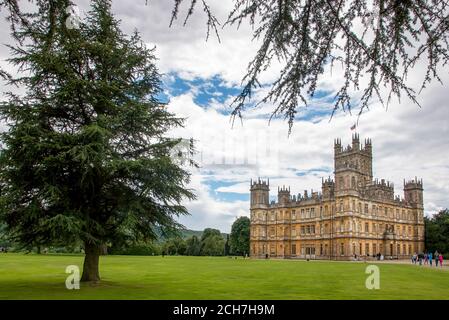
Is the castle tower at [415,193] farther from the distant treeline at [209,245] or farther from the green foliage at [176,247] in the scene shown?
the green foliage at [176,247]

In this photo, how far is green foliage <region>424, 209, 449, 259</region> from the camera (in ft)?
198

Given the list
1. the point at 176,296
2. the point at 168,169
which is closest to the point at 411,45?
the point at 176,296

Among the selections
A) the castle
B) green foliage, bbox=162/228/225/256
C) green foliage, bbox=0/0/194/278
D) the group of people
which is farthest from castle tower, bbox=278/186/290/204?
green foliage, bbox=0/0/194/278

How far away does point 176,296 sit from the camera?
12.0 metres

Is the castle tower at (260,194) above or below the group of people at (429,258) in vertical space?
above

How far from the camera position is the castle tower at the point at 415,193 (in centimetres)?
6506

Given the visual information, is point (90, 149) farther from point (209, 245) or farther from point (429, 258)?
point (209, 245)

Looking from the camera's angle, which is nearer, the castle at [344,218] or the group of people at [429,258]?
the group of people at [429,258]

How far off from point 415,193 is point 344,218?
17967 mm

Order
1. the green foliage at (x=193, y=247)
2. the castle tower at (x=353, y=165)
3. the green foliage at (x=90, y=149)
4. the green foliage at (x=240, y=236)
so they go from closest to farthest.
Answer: the green foliage at (x=90, y=149) < the castle tower at (x=353, y=165) < the green foliage at (x=193, y=247) < the green foliage at (x=240, y=236)

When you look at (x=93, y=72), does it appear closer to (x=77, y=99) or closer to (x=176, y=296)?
(x=77, y=99)

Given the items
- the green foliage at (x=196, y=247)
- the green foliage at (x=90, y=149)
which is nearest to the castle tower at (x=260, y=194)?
the green foliage at (x=196, y=247)

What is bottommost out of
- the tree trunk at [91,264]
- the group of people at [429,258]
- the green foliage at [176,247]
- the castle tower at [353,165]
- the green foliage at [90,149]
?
the green foliage at [176,247]

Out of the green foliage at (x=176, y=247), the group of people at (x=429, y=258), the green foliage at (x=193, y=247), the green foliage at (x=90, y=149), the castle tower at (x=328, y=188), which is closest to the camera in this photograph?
the green foliage at (x=90, y=149)
